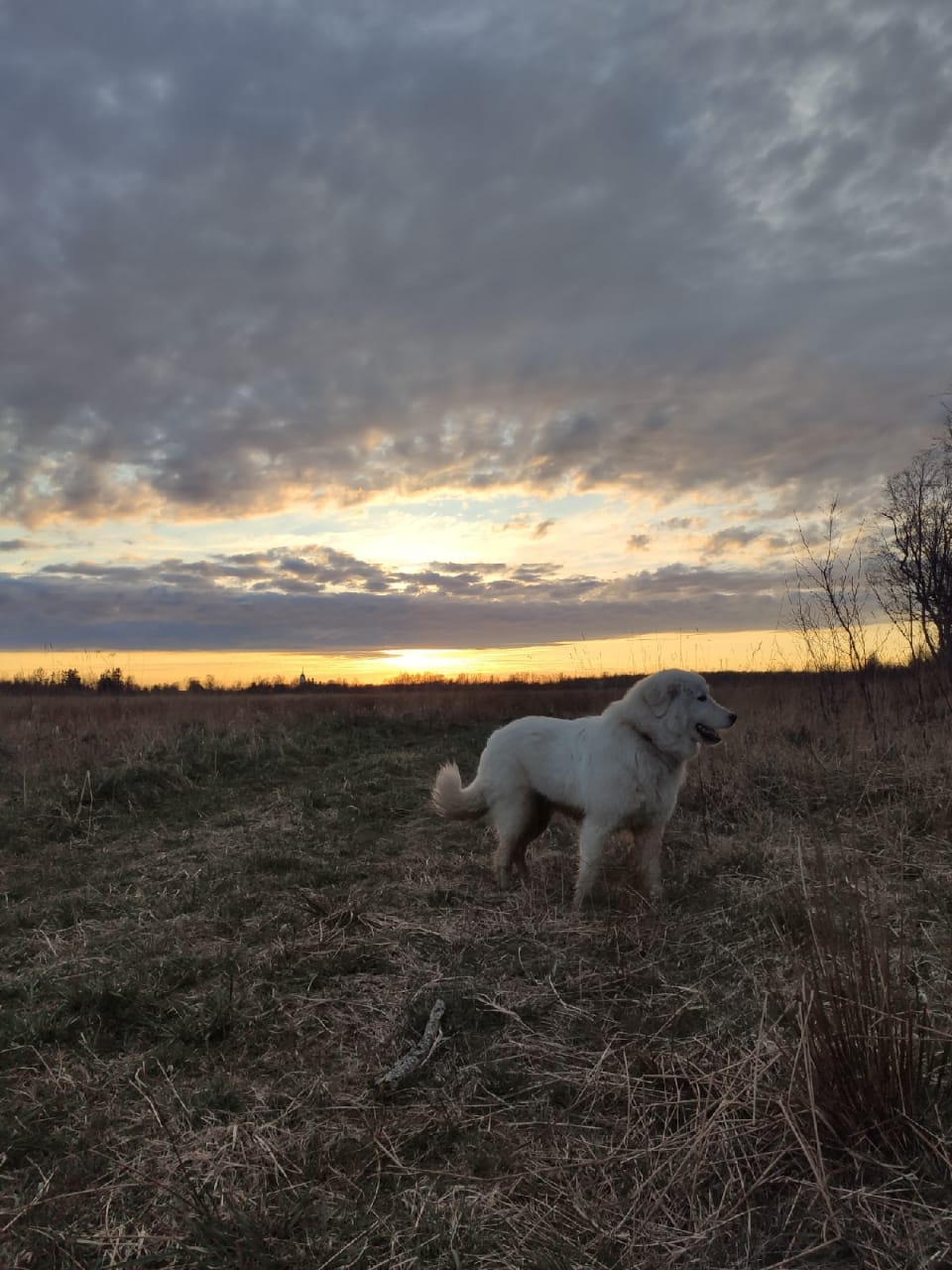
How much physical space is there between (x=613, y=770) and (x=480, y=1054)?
8.23ft

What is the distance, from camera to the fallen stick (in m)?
2.88

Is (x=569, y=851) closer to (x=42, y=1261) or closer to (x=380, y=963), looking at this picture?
(x=380, y=963)

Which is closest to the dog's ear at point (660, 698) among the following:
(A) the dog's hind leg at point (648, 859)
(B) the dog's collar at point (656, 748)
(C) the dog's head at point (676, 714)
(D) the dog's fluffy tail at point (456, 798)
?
(C) the dog's head at point (676, 714)

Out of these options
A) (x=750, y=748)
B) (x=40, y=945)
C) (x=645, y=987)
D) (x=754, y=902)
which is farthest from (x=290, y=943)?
(x=750, y=748)

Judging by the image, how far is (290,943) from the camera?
4457 millimetres

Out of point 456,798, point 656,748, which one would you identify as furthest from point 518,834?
point 656,748

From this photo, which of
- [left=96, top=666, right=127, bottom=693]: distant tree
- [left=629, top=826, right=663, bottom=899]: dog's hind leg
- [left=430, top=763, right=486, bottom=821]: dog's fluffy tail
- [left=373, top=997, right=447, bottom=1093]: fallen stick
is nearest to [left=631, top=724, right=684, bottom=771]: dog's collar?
[left=629, top=826, right=663, bottom=899]: dog's hind leg

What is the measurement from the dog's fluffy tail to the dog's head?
148cm

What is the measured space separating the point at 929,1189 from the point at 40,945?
4942mm

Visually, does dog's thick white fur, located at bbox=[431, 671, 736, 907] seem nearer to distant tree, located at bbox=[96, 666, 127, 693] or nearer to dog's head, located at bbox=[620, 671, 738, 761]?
dog's head, located at bbox=[620, 671, 738, 761]

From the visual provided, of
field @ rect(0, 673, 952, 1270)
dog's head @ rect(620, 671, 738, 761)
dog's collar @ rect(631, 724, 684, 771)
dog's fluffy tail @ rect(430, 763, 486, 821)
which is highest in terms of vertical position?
dog's head @ rect(620, 671, 738, 761)

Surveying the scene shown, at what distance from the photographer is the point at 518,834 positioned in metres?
5.92

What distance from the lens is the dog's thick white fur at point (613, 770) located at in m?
5.23

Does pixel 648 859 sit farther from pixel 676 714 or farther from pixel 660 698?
pixel 660 698
